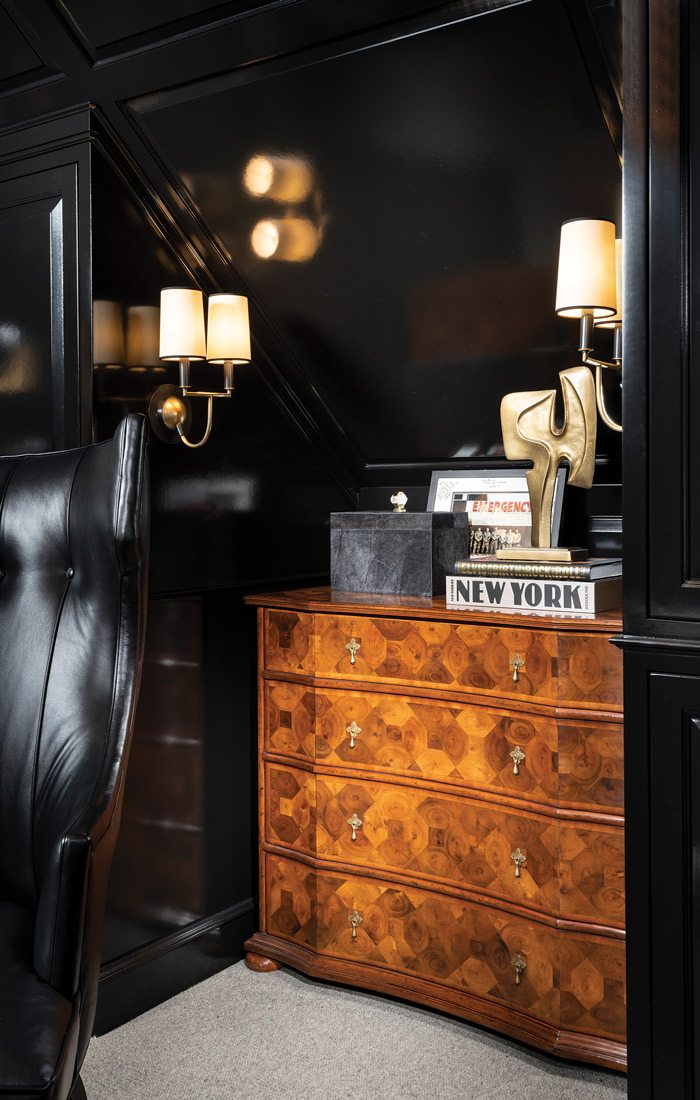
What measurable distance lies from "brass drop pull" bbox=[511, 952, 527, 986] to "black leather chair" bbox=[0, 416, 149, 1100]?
1079 mm

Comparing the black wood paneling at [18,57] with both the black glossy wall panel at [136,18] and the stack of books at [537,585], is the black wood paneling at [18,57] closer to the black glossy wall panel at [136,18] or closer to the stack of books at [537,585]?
the black glossy wall panel at [136,18]

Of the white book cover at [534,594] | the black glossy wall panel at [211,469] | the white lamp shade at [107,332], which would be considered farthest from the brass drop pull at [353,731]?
the white lamp shade at [107,332]

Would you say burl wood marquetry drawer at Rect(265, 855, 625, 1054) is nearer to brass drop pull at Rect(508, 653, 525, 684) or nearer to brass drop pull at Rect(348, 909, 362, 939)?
brass drop pull at Rect(348, 909, 362, 939)

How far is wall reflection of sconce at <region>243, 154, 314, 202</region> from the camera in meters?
2.25

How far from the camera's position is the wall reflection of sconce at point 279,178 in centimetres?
225

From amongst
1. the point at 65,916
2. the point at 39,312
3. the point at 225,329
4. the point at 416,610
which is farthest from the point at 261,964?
the point at 39,312

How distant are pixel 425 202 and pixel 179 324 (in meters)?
0.63

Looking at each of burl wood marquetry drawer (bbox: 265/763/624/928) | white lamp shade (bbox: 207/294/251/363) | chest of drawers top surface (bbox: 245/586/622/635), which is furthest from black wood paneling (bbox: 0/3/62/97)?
burl wood marquetry drawer (bbox: 265/763/624/928)

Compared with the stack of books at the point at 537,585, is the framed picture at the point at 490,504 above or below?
above

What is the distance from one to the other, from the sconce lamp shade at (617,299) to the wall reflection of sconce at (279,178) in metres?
0.73

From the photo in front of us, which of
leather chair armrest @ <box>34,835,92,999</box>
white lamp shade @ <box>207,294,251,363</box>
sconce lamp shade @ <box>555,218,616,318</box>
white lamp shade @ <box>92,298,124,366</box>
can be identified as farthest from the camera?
white lamp shade @ <box>207,294,251,363</box>

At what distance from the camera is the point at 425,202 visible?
2.21 metres

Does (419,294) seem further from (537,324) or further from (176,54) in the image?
(176,54)

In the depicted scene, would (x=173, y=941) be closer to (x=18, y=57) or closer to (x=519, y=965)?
(x=519, y=965)
